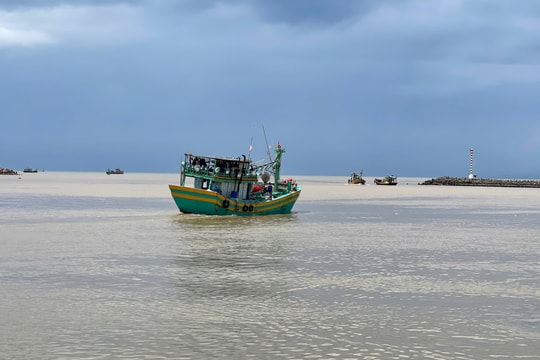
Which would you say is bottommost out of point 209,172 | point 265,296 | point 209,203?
point 265,296

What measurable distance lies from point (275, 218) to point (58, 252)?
23738 millimetres

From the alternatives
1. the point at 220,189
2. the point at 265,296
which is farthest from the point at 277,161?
the point at 265,296

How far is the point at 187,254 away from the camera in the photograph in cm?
2659

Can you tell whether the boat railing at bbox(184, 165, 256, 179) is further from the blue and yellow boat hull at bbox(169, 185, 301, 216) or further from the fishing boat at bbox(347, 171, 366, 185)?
the fishing boat at bbox(347, 171, 366, 185)

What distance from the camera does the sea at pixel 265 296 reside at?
12.6 metres

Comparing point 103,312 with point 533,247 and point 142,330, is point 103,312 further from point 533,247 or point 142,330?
point 533,247

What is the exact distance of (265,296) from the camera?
17609 millimetres

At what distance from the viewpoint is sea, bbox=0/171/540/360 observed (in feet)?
41.3

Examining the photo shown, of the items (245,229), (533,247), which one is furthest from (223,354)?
(245,229)

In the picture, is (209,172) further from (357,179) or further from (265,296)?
(357,179)

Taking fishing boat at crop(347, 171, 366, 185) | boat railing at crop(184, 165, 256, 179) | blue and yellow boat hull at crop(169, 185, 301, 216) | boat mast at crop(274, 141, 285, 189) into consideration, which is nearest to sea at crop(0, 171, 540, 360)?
blue and yellow boat hull at crop(169, 185, 301, 216)

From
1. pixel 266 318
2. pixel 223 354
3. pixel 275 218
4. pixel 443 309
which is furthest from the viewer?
pixel 275 218

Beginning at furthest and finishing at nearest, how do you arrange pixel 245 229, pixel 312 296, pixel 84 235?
pixel 245 229
pixel 84 235
pixel 312 296

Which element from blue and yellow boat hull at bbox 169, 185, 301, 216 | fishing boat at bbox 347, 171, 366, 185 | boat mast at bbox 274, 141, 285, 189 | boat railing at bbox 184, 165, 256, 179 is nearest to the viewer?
blue and yellow boat hull at bbox 169, 185, 301, 216
